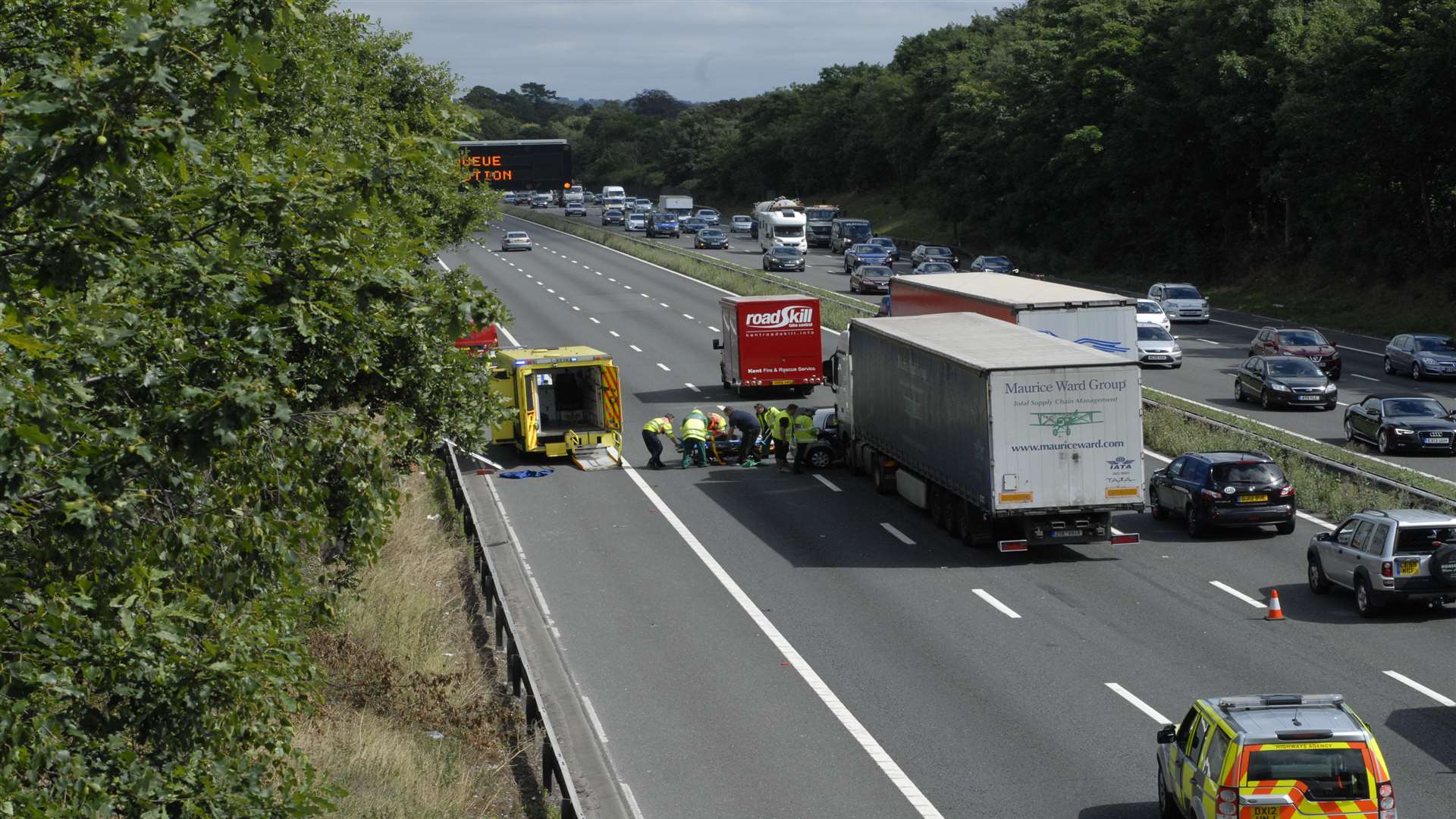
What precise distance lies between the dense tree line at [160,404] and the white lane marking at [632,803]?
4.76m

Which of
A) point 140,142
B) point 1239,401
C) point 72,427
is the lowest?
point 1239,401

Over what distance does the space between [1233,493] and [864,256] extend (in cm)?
5401

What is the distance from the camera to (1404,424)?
34094 mm

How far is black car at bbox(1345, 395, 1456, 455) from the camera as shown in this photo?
33906mm

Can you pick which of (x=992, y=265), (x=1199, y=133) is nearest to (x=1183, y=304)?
(x=992, y=265)

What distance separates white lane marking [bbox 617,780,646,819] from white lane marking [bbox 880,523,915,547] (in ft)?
38.5

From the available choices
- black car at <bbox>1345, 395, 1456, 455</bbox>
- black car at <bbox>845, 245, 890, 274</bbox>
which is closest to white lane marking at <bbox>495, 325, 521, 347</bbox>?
black car at <bbox>845, 245, 890, 274</bbox>

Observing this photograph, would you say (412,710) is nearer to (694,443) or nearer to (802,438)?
(802,438)

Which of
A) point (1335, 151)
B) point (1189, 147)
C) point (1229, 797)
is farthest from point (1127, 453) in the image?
point (1189, 147)

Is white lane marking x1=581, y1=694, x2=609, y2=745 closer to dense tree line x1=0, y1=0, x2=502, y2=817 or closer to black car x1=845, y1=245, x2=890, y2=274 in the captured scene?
dense tree line x1=0, y1=0, x2=502, y2=817

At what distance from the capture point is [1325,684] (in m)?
18.2

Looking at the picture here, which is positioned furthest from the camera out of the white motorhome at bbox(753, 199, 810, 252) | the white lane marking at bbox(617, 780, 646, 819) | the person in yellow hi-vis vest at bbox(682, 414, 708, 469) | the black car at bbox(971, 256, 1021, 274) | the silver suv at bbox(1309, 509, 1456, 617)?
the white motorhome at bbox(753, 199, 810, 252)

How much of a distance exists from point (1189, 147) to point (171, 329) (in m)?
74.6

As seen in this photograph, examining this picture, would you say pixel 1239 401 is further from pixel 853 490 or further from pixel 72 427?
pixel 72 427
